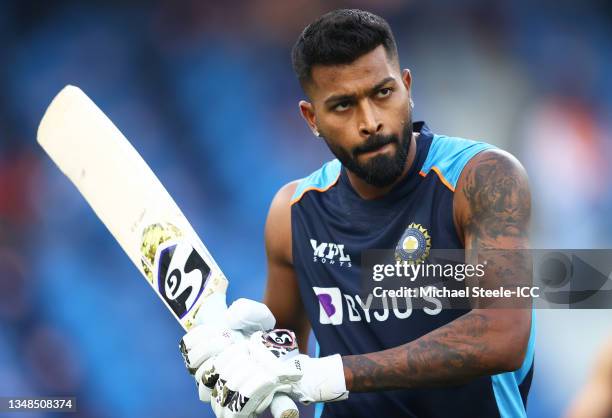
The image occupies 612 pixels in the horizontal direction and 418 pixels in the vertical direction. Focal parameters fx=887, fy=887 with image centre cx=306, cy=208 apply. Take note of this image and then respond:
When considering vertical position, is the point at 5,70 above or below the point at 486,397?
above

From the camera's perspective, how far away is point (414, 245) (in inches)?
97.6

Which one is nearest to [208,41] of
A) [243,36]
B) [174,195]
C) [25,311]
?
[243,36]

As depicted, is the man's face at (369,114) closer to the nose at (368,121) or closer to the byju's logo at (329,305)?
the nose at (368,121)

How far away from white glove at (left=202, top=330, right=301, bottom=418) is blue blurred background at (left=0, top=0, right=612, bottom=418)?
1.87m

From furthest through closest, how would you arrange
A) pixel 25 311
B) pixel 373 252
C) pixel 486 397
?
pixel 25 311
pixel 373 252
pixel 486 397

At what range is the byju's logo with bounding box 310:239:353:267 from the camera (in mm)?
2615

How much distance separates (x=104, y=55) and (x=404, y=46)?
1.48m

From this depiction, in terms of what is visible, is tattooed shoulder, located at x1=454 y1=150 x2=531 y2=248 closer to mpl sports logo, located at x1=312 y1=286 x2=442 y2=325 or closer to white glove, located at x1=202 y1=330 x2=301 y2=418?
mpl sports logo, located at x1=312 y1=286 x2=442 y2=325

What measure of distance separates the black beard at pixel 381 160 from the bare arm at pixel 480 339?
289 millimetres

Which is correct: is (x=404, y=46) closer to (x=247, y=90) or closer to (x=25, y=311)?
(x=247, y=90)

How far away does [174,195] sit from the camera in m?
4.20

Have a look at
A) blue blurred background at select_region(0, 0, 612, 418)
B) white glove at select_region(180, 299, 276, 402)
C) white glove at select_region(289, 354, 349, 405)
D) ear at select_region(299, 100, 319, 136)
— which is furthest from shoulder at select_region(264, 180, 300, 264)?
blue blurred background at select_region(0, 0, 612, 418)

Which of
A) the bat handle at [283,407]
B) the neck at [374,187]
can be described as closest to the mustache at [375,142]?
the neck at [374,187]

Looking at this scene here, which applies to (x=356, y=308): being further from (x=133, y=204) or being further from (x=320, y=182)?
(x=133, y=204)
